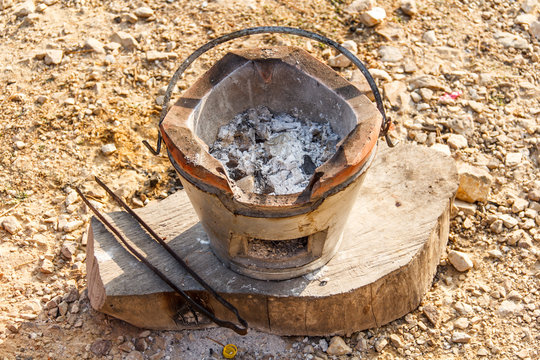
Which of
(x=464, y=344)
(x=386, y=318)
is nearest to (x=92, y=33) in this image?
(x=386, y=318)

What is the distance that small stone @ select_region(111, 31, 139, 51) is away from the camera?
461cm

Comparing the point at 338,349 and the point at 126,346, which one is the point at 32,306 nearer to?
the point at 126,346

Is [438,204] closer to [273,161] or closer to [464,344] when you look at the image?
[464,344]

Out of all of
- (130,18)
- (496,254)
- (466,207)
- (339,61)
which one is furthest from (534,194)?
(130,18)

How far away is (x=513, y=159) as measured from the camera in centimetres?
382

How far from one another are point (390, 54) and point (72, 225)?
2.67 metres

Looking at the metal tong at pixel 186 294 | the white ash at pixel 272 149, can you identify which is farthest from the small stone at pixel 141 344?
the white ash at pixel 272 149

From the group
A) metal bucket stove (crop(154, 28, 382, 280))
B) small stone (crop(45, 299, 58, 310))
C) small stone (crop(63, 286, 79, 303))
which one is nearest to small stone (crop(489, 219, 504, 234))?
metal bucket stove (crop(154, 28, 382, 280))

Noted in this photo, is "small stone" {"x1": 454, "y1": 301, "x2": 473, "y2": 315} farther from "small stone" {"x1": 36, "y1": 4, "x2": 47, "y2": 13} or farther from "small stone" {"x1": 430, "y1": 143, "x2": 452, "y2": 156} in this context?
"small stone" {"x1": 36, "y1": 4, "x2": 47, "y2": 13}

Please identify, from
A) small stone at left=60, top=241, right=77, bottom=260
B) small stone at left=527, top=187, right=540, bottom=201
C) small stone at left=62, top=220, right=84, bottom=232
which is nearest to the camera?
small stone at left=60, top=241, right=77, bottom=260

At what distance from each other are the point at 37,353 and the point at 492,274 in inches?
96.6

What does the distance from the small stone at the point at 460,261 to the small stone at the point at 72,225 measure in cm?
220

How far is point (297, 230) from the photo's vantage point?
102 inches

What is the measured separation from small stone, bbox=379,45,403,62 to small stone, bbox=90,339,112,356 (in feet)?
9.48
